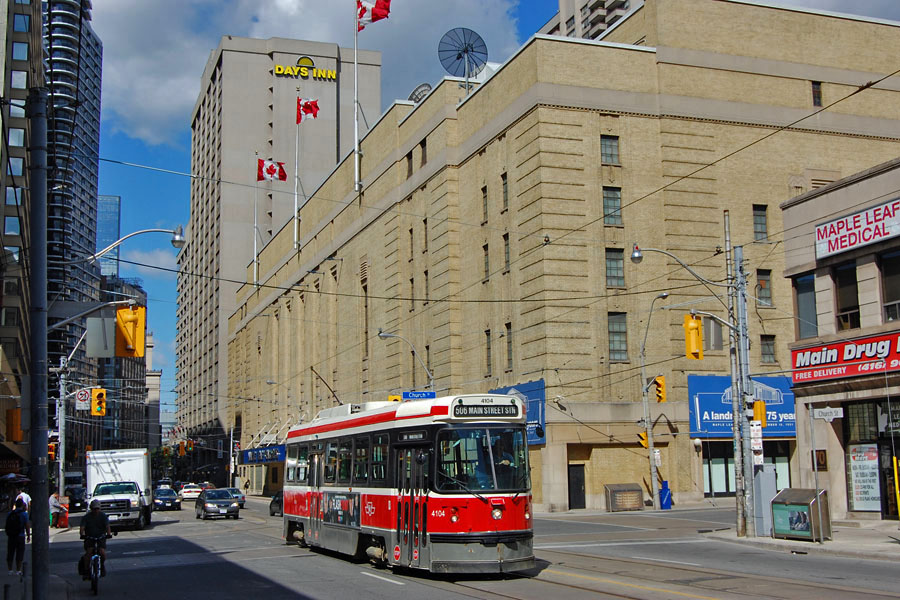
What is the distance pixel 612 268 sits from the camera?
4559cm

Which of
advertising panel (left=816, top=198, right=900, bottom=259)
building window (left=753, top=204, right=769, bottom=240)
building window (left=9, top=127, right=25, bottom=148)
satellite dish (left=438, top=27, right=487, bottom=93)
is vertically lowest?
advertising panel (left=816, top=198, right=900, bottom=259)

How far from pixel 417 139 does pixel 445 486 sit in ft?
143

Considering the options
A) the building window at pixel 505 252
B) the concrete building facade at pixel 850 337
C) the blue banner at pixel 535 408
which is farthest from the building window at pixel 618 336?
the concrete building facade at pixel 850 337

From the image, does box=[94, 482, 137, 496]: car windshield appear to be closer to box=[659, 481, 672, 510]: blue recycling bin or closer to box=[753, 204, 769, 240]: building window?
box=[659, 481, 672, 510]: blue recycling bin

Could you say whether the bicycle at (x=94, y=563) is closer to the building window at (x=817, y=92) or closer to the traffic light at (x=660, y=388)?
the traffic light at (x=660, y=388)

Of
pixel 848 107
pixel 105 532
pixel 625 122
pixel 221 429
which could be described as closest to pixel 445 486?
pixel 105 532

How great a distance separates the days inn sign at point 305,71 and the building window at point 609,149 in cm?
7948

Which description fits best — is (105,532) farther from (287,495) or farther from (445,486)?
(287,495)

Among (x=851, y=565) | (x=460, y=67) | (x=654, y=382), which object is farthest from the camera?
(x=460, y=67)

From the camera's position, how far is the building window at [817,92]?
51.0 m

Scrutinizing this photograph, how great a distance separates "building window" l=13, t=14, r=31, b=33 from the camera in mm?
66438

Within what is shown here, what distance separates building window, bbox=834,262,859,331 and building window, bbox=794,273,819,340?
101 cm

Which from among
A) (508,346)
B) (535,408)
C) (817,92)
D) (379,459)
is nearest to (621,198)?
(508,346)

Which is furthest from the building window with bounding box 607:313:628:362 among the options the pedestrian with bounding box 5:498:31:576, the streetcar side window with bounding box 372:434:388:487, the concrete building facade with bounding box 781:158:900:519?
the pedestrian with bounding box 5:498:31:576
